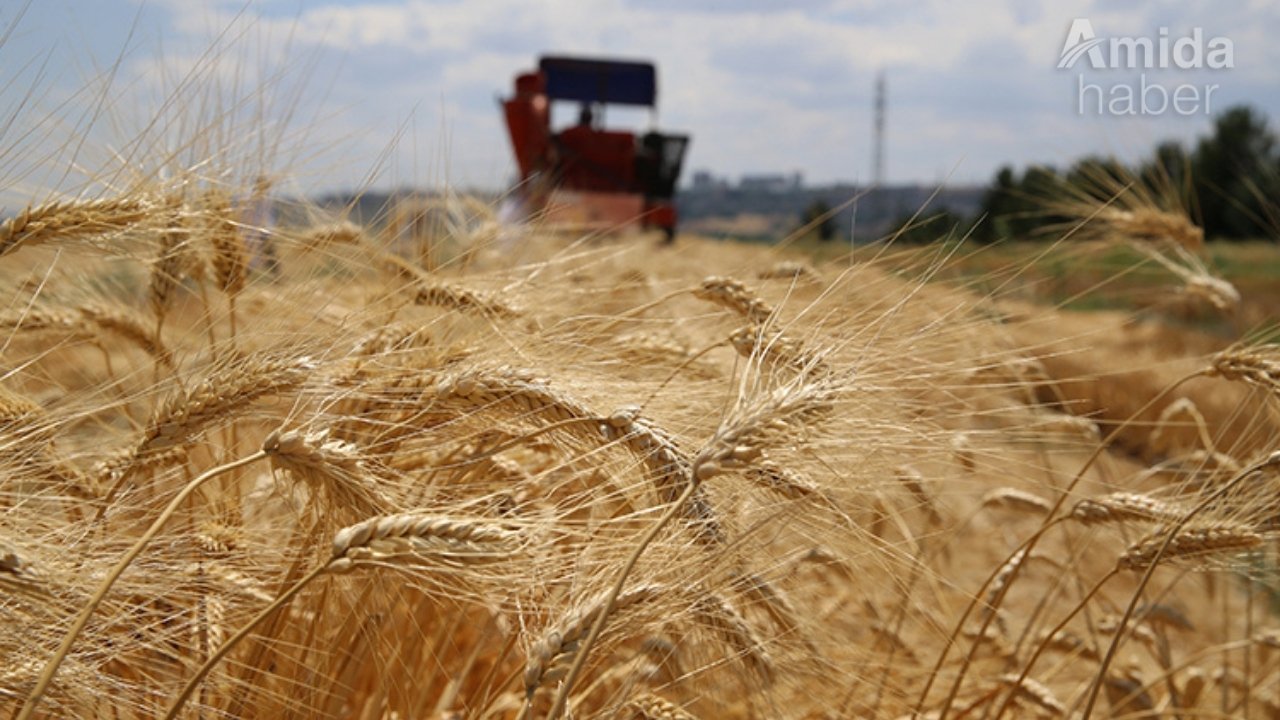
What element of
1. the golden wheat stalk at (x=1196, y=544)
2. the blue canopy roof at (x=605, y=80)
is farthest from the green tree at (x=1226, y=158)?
the golden wheat stalk at (x=1196, y=544)

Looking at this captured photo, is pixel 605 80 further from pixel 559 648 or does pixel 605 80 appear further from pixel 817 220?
pixel 559 648

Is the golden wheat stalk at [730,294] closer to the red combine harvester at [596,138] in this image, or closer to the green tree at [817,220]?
the green tree at [817,220]

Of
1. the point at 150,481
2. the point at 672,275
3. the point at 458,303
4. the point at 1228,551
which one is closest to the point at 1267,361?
the point at 1228,551

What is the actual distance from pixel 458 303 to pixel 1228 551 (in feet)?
3.57

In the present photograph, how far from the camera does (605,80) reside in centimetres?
1477

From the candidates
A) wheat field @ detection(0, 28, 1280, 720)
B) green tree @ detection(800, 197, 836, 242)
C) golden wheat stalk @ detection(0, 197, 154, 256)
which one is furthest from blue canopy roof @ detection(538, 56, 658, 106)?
golden wheat stalk @ detection(0, 197, 154, 256)

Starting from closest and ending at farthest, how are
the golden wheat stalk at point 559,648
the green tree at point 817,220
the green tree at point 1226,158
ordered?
the golden wheat stalk at point 559,648 < the green tree at point 817,220 < the green tree at point 1226,158

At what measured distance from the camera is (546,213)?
162cm

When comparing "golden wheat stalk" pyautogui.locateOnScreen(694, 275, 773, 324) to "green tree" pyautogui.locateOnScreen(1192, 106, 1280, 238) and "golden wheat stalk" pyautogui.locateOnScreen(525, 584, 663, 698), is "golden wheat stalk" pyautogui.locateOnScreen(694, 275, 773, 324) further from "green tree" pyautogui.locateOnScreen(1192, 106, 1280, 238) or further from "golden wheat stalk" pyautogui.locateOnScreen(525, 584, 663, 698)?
"green tree" pyautogui.locateOnScreen(1192, 106, 1280, 238)

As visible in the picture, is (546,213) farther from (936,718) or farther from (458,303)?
(936,718)

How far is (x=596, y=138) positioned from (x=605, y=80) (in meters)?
1.44

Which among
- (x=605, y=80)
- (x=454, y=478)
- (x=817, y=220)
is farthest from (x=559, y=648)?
(x=605, y=80)

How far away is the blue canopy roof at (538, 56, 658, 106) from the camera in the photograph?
576 inches

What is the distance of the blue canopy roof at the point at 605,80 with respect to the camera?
48.0 feet
